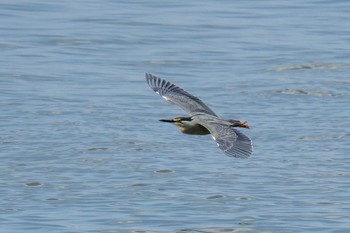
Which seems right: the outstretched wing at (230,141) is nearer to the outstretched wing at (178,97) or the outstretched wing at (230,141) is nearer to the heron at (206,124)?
the heron at (206,124)

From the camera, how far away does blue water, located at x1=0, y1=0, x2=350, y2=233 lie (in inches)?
427

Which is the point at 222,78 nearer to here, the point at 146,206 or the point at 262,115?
the point at 262,115

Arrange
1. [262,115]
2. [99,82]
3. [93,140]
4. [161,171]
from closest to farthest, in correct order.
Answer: [161,171] < [93,140] < [262,115] < [99,82]

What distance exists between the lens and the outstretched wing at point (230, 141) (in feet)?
32.4

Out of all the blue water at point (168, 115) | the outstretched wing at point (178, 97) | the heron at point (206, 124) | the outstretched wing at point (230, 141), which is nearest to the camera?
the outstretched wing at point (230, 141)

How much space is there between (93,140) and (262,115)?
6.97ft

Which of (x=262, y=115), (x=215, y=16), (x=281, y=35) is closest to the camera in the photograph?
(x=262, y=115)

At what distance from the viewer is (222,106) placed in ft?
48.8

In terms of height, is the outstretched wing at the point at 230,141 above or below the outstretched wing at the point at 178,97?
below

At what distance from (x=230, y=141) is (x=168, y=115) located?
4.45 meters

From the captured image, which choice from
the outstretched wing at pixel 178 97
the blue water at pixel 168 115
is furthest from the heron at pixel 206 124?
the blue water at pixel 168 115

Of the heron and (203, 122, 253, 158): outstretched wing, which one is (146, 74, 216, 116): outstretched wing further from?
(203, 122, 253, 158): outstretched wing

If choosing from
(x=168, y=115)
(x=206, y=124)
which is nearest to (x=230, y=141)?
(x=206, y=124)

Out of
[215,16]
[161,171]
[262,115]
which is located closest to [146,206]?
[161,171]
